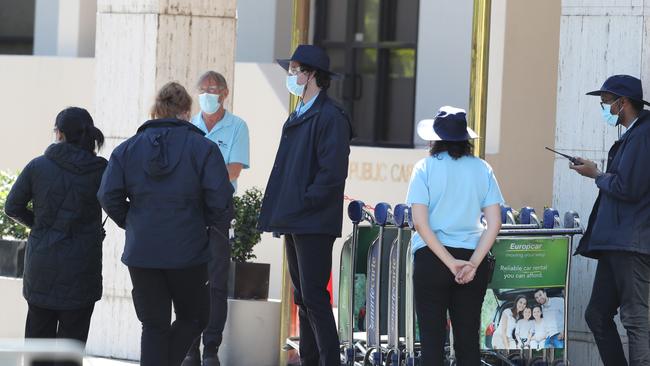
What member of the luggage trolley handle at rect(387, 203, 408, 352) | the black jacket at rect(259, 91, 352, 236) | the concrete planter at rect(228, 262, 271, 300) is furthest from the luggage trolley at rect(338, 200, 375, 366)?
the concrete planter at rect(228, 262, 271, 300)

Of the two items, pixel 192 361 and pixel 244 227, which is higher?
pixel 244 227

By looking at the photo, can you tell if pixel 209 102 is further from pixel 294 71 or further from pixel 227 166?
pixel 294 71

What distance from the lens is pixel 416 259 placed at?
23.7 ft

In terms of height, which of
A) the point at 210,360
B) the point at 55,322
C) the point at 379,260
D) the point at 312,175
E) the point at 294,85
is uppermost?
the point at 294,85

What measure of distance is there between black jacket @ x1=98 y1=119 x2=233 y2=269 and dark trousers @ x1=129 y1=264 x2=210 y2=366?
0.40ft

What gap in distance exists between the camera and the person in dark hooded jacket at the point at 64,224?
7430 millimetres

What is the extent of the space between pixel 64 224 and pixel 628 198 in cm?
310

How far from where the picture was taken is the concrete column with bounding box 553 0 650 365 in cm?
834

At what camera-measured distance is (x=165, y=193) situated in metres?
7.21

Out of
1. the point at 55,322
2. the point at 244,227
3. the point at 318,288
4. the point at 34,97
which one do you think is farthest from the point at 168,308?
the point at 34,97

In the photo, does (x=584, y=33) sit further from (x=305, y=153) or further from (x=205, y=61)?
(x=205, y=61)

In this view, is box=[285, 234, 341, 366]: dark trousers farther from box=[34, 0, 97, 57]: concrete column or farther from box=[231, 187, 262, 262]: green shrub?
box=[34, 0, 97, 57]: concrete column

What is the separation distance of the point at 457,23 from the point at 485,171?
675 cm

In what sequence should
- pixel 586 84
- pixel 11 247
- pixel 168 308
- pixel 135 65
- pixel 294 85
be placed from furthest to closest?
pixel 11 247
pixel 135 65
pixel 586 84
pixel 294 85
pixel 168 308
